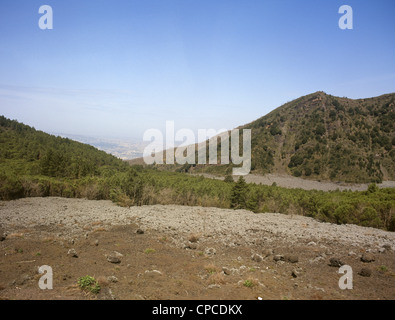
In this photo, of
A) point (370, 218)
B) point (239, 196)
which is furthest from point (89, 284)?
point (239, 196)

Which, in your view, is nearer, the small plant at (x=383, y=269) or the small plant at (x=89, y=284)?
the small plant at (x=89, y=284)

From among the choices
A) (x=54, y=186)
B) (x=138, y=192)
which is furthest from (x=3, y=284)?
(x=54, y=186)

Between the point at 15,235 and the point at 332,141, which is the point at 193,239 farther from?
the point at 332,141

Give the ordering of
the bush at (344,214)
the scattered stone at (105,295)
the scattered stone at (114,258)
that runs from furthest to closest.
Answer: the bush at (344,214) < the scattered stone at (114,258) < the scattered stone at (105,295)

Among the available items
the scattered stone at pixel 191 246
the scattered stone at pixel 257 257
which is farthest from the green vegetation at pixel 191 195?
the scattered stone at pixel 191 246

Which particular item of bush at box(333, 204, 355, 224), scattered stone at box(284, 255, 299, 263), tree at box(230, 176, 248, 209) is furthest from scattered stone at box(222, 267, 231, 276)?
tree at box(230, 176, 248, 209)

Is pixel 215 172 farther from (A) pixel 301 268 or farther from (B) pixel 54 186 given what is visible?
(A) pixel 301 268

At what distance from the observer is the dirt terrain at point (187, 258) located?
226 inches

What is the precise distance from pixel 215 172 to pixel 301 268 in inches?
2508

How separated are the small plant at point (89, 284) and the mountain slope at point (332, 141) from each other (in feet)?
209

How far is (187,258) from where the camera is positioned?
8.38 m

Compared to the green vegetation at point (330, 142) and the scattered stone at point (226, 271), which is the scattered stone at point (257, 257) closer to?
the scattered stone at point (226, 271)

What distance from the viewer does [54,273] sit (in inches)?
251
